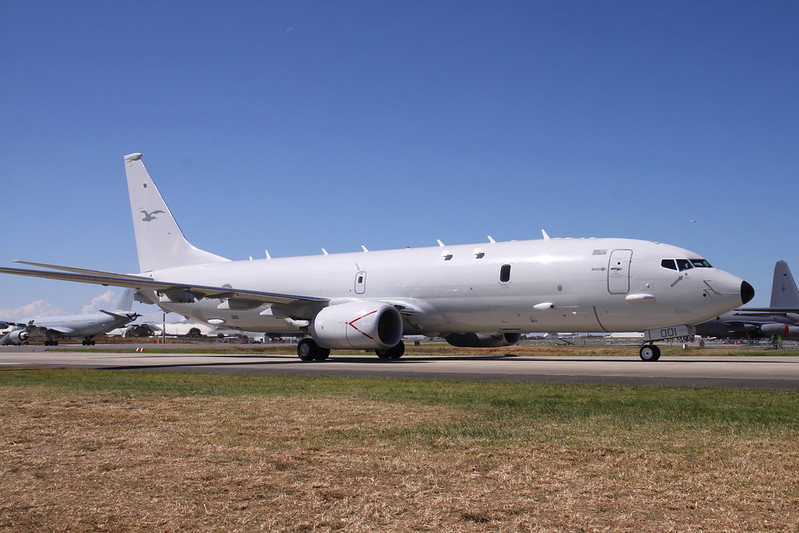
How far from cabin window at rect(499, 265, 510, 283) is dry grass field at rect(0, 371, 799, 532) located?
13.1 m

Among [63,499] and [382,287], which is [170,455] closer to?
[63,499]

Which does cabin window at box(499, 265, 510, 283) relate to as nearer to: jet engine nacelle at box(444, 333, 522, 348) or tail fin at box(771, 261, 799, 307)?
jet engine nacelle at box(444, 333, 522, 348)

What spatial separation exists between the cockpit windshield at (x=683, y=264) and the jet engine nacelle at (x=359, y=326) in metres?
8.36

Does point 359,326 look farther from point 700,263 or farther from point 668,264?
point 700,263

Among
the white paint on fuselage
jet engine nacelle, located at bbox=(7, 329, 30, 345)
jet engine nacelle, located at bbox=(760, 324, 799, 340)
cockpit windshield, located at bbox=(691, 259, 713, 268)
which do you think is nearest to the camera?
the white paint on fuselage

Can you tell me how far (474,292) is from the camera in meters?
22.8

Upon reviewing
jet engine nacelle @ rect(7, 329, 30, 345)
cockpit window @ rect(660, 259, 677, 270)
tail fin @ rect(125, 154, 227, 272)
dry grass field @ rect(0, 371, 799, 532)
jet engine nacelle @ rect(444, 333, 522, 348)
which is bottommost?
jet engine nacelle @ rect(7, 329, 30, 345)

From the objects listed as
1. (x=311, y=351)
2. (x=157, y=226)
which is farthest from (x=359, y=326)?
(x=157, y=226)

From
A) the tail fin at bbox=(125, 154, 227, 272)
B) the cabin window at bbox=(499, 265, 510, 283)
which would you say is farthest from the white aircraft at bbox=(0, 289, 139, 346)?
the cabin window at bbox=(499, 265, 510, 283)

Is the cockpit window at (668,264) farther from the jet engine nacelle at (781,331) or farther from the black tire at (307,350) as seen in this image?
the jet engine nacelle at (781,331)

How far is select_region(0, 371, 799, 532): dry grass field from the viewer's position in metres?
3.84

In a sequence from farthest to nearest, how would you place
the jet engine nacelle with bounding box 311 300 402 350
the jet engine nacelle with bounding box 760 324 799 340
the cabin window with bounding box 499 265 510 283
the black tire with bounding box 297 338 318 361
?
the jet engine nacelle with bounding box 760 324 799 340 → the black tire with bounding box 297 338 318 361 → the cabin window with bounding box 499 265 510 283 → the jet engine nacelle with bounding box 311 300 402 350

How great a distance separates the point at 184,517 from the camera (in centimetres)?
385

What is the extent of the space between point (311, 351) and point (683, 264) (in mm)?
12094
